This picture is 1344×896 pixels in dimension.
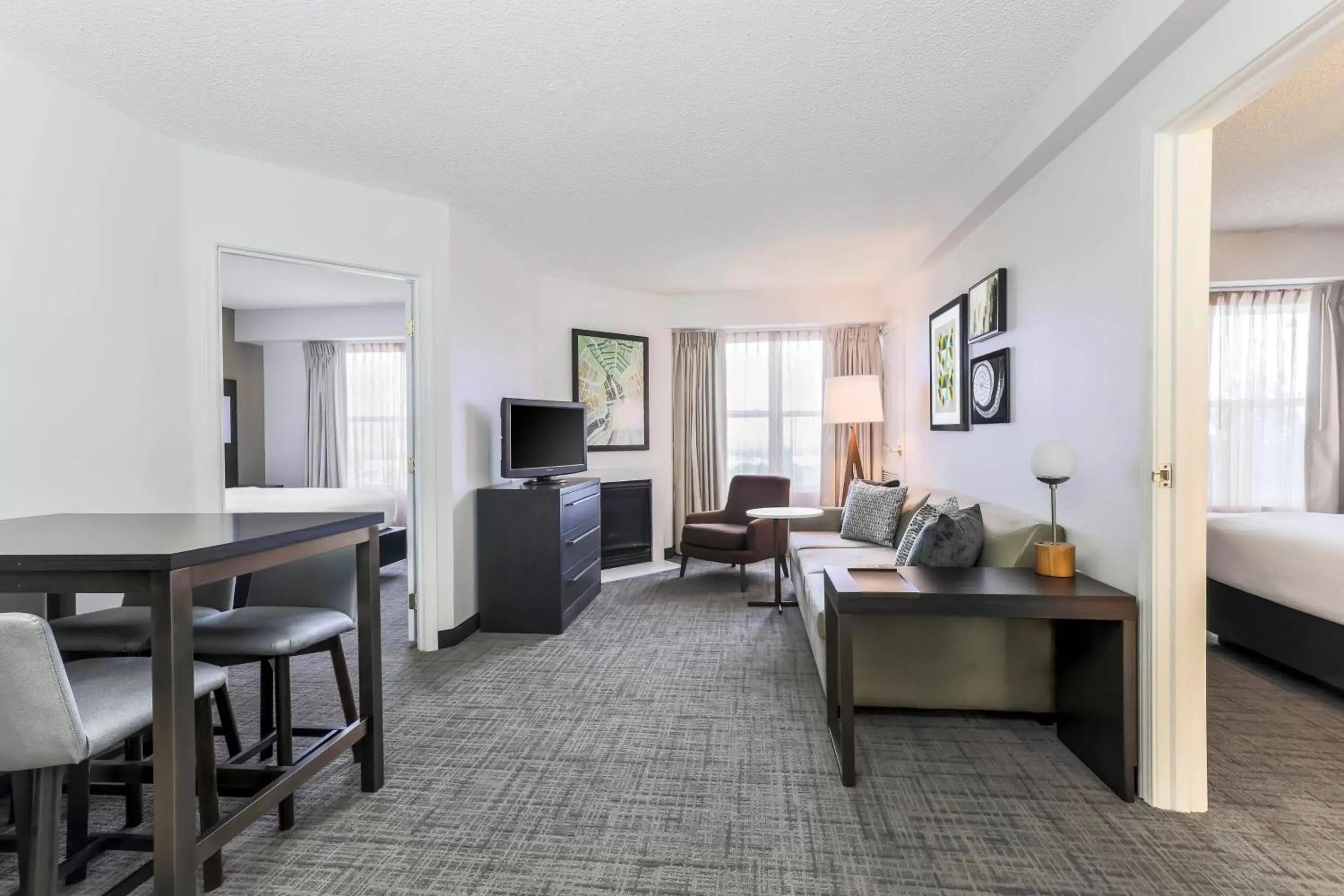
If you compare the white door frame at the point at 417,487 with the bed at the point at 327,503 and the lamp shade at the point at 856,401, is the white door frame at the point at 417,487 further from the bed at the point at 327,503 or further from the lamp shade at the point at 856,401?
the lamp shade at the point at 856,401

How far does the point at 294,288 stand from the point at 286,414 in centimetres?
182

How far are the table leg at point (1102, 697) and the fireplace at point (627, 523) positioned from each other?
3777 millimetres

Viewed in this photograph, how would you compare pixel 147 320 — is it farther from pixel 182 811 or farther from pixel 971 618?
pixel 971 618

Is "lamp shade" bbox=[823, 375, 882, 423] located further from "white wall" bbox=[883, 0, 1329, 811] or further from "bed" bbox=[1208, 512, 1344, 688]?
"bed" bbox=[1208, 512, 1344, 688]

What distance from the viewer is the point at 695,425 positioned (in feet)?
20.5

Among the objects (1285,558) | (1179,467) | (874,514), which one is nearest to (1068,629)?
(1179,467)

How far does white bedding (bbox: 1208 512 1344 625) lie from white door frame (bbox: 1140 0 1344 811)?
1436 millimetres

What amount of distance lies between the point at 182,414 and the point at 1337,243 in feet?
23.0

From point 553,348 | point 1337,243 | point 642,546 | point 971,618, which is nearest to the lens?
point 971,618

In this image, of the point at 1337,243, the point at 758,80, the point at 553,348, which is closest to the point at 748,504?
the point at 553,348

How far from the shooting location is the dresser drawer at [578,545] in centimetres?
399

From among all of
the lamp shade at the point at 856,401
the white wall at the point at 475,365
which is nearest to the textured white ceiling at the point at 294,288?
the white wall at the point at 475,365

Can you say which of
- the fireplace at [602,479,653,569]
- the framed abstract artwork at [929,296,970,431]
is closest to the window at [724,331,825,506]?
the fireplace at [602,479,653,569]

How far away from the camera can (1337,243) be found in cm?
434
